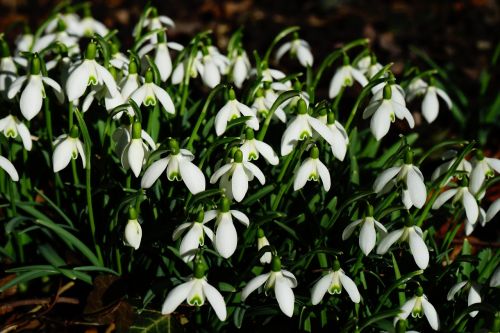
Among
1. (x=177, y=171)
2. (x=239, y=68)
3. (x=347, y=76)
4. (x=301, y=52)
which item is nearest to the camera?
(x=177, y=171)

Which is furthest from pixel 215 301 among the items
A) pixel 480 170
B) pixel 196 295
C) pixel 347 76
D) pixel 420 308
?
pixel 347 76

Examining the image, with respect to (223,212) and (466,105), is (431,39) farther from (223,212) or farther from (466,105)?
(223,212)

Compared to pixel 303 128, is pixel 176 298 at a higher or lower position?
→ lower

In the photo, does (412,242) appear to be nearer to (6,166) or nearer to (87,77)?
(87,77)

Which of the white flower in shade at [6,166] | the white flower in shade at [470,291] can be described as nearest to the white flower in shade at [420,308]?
the white flower in shade at [470,291]

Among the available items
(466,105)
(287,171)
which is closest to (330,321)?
(287,171)

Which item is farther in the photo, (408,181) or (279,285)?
(408,181)

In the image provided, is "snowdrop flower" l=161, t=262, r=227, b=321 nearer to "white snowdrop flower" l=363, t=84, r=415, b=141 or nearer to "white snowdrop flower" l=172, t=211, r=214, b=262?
"white snowdrop flower" l=172, t=211, r=214, b=262
